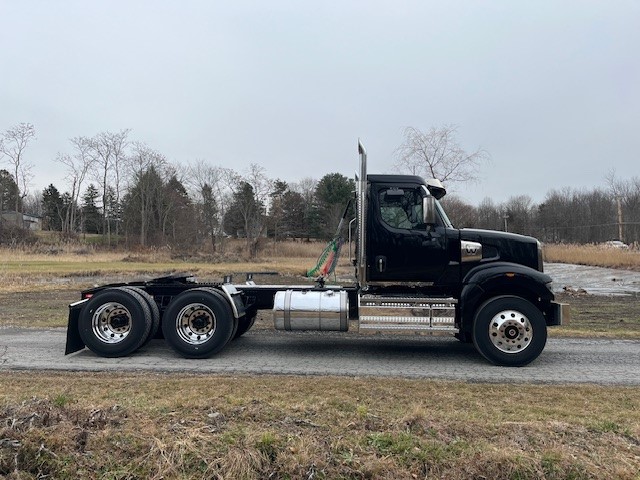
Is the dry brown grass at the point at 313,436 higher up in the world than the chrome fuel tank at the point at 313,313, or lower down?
lower down

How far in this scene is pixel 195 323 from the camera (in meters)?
8.00

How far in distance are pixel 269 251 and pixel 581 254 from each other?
92.1 feet

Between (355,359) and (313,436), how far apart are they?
160 inches

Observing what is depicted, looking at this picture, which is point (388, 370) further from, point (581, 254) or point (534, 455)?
point (581, 254)

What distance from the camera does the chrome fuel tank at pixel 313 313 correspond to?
316 inches

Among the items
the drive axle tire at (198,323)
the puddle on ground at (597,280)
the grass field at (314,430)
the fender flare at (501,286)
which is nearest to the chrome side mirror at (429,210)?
the fender flare at (501,286)

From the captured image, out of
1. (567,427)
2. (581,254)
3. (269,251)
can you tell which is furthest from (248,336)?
(269,251)

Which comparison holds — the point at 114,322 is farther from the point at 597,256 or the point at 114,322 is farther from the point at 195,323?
the point at 597,256

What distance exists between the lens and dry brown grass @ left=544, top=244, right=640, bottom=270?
1302 inches

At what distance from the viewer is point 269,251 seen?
1980 inches

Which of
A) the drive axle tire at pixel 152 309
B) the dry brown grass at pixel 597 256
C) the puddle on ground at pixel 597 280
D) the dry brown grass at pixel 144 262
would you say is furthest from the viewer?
the dry brown grass at pixel 597 256

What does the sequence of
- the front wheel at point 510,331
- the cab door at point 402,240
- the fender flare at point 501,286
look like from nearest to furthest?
the front wheel at point 510,331, the fender flare at point 501,286, the cab door at point 402,240

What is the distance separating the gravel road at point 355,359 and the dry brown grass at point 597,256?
28149 mm

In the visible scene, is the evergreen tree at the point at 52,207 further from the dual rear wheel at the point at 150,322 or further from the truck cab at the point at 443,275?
the truck cab at the point at 443,275
